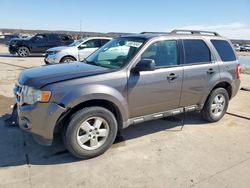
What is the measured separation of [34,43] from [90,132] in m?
18.2

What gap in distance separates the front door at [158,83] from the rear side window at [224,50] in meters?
1.17

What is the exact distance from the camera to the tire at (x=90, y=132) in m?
3.78

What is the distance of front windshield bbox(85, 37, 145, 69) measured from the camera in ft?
14.5

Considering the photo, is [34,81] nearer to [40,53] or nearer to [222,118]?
[222,118]

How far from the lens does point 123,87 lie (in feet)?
13.5

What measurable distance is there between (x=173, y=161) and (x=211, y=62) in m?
2.31

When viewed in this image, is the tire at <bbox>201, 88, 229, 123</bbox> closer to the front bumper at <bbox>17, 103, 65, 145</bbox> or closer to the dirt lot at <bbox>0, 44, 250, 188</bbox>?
the dirt lot at <bbox>0, 44, 250, 188</bbox>

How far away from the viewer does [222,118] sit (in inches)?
238

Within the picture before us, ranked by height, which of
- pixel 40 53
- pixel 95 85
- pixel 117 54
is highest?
pixel 117 54

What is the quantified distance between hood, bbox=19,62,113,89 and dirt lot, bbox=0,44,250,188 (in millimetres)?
1109

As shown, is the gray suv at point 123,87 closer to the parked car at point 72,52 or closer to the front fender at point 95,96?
the front fender at point 95,96

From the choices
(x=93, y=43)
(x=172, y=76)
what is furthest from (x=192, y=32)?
(x=93, y=43)

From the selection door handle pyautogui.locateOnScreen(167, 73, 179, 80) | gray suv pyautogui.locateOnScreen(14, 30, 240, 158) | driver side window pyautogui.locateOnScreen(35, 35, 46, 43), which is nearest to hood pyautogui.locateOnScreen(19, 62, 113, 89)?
gray suv pyautogui.locateOnScreen(14, 30, 240, 158)

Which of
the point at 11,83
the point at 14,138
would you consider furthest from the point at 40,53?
the point at 14,138
